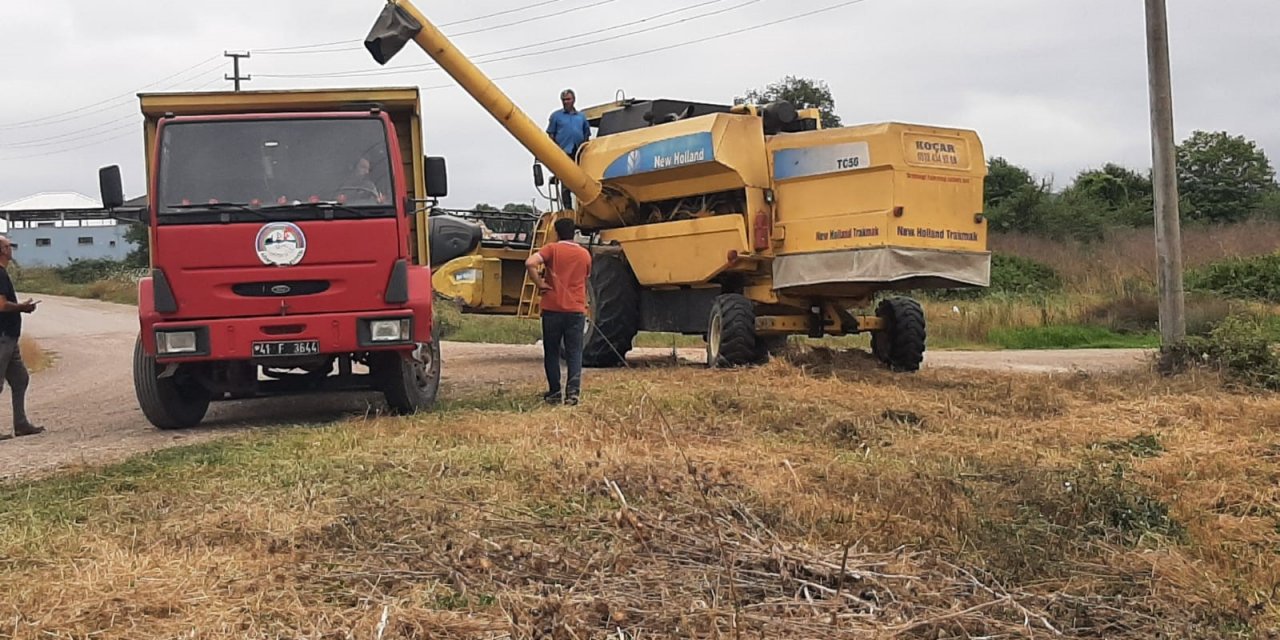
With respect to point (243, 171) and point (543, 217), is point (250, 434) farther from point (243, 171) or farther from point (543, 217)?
point (543, 217)

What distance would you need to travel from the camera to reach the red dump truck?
9.06 metres

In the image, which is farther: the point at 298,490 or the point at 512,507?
the point at 298,490

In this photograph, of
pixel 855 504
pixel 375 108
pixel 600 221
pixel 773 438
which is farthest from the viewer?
pixel 600 221

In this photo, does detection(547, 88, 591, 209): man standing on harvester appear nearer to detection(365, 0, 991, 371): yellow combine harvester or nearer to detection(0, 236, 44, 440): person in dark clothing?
detection(365, 0, 991, 371): yellow combine harvester

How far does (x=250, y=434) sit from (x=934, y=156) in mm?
6441

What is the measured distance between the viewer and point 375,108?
9820 mm

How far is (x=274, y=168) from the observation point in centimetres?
934

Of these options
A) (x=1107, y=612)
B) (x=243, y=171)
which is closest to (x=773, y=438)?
(x=1107, y=612)

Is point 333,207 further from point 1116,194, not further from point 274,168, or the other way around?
point 1116,194

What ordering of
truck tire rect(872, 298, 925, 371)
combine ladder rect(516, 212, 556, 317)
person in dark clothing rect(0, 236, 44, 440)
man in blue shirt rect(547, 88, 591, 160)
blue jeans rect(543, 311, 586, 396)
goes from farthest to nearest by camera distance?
combine ladder rect(516, 212, 556, 317), man in blue shirt rect(547, 88, 591, 160), truck tire rect(872, 298, 925, 371), person in dark clothing rect(0, 236, 44, 440), blue jeans rect(543, 311, 586, 396)

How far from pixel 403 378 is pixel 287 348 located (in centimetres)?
98

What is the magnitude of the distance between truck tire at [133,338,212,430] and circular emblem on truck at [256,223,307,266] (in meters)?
1.27

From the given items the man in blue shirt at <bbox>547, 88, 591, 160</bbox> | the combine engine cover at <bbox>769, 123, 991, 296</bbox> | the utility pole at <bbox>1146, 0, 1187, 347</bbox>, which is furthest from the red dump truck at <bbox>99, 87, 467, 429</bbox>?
the utility pole at <bbox>1146, 0, 1187, 347</bbox>

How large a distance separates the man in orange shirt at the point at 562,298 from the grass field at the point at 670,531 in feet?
5.57
